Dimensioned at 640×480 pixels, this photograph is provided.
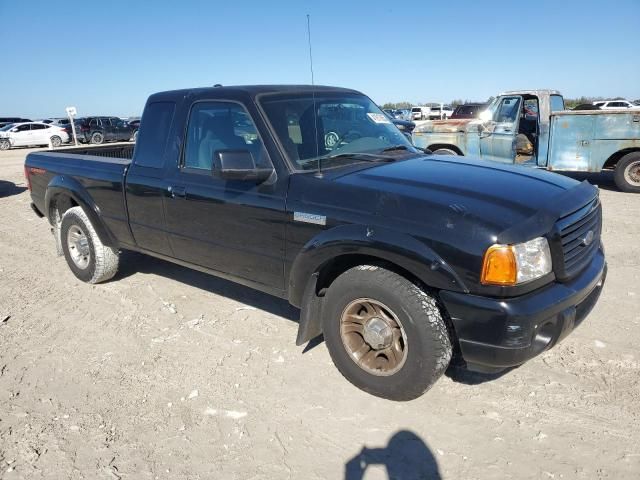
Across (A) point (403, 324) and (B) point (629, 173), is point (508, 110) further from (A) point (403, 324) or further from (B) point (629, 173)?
(A) point (403, 324)

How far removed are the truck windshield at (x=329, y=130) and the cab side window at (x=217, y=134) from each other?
0.20m

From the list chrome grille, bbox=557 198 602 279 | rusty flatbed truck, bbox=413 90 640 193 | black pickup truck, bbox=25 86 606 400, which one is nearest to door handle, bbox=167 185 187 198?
black pickup truck, bbox=25 86 606 400

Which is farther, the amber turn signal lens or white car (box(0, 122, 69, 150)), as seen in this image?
white car (box(0, 122, 69, 150))

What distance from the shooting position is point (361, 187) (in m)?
2.93

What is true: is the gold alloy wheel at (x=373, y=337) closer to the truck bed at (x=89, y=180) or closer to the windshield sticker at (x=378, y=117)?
the windshield sticker at (x=378, y=117)

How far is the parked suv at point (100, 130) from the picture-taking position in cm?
2856

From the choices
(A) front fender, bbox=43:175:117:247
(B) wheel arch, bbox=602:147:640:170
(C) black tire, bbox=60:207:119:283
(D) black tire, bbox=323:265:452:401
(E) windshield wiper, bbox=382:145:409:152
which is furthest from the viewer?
(B) wheel arch, bbox=602:147:640:170

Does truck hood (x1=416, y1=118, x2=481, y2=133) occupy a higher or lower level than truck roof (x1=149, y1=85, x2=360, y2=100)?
lower

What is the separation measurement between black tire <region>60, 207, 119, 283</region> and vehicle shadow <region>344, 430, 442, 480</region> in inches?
138

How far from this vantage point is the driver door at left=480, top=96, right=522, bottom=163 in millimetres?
9742

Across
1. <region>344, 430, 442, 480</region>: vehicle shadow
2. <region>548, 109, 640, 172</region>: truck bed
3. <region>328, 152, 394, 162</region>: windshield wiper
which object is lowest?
<region>344, 430, 442, 480</region>: vehicle shadow

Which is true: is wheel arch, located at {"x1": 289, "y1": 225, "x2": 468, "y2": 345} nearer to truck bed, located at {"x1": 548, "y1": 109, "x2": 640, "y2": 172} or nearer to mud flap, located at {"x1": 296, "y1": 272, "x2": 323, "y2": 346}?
mud flap, located at {"x1": 296, "y1": 272, "x2": 323, "y2": 346}

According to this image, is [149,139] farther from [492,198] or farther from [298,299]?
[492,198]

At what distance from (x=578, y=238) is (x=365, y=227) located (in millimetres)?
1263
